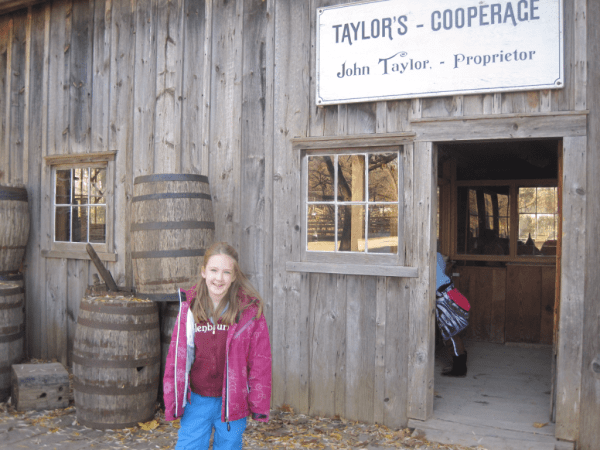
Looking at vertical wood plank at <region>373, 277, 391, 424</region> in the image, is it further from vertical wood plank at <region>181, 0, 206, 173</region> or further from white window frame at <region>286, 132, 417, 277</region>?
vertical wood plank at <region>181, 0, 206, 173</region>

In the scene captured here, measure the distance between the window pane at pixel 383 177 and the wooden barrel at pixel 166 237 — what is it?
56.7 inches

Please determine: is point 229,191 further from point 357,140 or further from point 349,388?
point 349,388

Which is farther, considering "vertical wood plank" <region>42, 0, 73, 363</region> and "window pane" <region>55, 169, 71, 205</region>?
"window pane" <region>55, 169, 71, 205</region>

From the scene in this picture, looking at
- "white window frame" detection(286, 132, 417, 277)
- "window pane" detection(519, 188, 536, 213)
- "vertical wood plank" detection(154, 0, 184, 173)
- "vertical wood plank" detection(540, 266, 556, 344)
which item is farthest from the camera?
"window pane" detection(519, 188, 536, 213)

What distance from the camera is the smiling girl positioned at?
2725 millimetres

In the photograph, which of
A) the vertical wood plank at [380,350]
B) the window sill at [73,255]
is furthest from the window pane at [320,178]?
the window sill at [73,255]

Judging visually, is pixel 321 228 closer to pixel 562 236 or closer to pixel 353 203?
pixel 353 203

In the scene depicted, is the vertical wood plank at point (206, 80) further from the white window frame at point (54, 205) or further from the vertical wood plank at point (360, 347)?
the vertical wood plank at point (360, 347)

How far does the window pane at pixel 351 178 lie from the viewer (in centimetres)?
454

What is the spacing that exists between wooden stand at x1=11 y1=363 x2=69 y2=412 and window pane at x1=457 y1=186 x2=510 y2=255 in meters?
5.26

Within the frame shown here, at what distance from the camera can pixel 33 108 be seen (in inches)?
246

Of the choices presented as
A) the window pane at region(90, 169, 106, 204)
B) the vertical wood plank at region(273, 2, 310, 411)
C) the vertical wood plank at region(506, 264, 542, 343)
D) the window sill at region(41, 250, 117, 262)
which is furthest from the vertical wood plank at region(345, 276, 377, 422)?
the vertical wood plank at region(506, 264, 542, 343)

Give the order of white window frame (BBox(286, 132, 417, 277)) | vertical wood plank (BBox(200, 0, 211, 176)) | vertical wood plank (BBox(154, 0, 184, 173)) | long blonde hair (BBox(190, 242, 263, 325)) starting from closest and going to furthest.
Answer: long blonde hair (BBox(190, 242, 263, 325)) < white window frame (BBox(286, 132, 417, 277)) < vertical wood plank (BBox(200, 0, 211, 176)) < vertical wood plank (BBox(154, 0, 184, 173))

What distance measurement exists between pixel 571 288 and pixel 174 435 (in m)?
3.11
